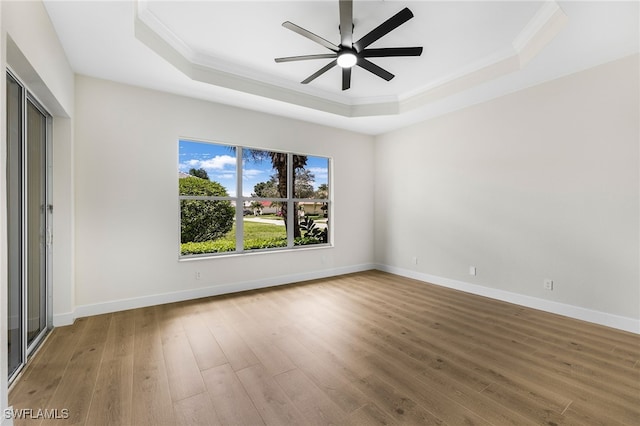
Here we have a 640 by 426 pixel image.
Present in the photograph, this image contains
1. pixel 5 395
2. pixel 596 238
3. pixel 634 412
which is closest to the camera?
pixel 5 395

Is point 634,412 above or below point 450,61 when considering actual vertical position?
below

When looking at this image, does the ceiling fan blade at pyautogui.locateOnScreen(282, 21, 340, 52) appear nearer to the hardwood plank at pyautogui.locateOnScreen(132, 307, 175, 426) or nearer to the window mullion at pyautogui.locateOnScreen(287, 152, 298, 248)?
the window mullion at pyautogui.locateOnScreen(287, 152, 298, 248)

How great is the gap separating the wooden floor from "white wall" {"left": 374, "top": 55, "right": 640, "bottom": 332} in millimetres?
534

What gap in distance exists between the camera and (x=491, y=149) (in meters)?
4.04

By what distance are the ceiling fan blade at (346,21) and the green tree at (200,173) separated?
2645 millimetres

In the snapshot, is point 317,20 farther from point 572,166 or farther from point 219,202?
point 572,166

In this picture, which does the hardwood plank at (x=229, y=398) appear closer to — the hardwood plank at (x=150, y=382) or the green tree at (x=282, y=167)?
the hardwood plank at (x=150, y=382)

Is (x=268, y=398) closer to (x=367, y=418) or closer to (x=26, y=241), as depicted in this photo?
(x=367, y=418)

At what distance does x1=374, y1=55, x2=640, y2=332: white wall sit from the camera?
2967 millimetres

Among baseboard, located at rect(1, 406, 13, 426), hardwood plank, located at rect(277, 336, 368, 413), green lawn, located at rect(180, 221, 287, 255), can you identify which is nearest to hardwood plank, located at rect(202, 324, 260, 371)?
hardwood plank, located at rect(277, 336, 368, 413)

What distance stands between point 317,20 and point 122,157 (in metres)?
2.82

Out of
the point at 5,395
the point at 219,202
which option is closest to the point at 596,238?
the point at 219,202

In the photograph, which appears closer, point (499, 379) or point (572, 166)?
point (499, 379)

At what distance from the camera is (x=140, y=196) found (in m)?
3.57
